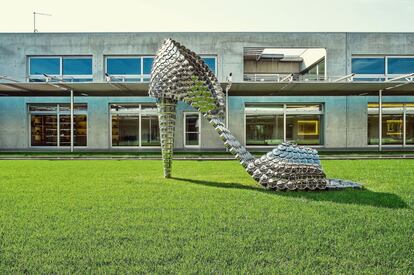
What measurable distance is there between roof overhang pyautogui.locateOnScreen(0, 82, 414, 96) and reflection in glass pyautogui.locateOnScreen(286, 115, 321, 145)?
1.73m

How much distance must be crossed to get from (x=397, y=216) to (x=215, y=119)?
135 inches

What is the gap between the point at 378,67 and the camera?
751 inches

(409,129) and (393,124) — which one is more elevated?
(393,124)

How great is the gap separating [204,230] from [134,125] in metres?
17.0

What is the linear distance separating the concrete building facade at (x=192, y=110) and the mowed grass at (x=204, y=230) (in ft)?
44.0

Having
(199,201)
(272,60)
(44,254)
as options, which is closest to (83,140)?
(272,60)

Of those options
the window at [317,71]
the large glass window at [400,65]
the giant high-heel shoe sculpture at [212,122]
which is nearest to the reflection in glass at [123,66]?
the window at [317,71]

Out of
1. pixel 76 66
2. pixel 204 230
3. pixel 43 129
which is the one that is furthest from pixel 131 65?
pixel 204 230

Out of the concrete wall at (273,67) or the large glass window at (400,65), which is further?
the concrete wall at (273,67)

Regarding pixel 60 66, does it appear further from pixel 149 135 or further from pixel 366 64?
pixel 366 64

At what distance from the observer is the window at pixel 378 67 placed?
744 inches

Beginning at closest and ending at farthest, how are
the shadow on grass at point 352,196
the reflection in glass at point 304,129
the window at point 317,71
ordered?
the shadow on grass at point 352,196 → the window at point 317,71 → the reflection in glass at point 304,129

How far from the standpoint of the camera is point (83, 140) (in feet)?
63.8

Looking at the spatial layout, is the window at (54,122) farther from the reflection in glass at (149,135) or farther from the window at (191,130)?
the window at (191,130)
